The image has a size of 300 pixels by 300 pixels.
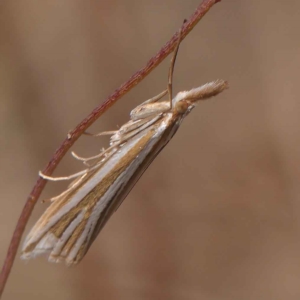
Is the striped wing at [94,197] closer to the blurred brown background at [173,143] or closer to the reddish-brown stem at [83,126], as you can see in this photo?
the reddish-brown stem at [83,126]

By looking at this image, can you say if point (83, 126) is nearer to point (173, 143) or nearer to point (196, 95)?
point (196, 95)

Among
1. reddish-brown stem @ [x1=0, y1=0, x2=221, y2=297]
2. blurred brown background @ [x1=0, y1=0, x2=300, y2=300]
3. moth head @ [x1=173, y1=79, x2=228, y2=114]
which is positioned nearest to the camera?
reddish-brown stem @ [x1=0, y1=0, x2=221, y2=297]

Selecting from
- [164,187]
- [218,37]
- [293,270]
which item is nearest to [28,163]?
[164,187]

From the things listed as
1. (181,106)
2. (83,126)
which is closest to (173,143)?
(181,106)

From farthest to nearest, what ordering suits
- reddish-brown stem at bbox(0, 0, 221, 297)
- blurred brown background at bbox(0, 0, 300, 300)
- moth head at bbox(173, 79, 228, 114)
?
blurred brown background at bbox(0, 0, 300, 300) → moth head at bbox(173, 79, 228, 114) → reddish-brown stem at bbox(0, 0, 221, 297)

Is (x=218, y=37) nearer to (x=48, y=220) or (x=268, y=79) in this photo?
(x=268, y=79)

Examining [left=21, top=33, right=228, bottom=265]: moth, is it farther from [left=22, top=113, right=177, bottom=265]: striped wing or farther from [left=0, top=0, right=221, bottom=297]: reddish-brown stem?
[left=0, top=0, right=221, bottom=297]: reddish-brown stem

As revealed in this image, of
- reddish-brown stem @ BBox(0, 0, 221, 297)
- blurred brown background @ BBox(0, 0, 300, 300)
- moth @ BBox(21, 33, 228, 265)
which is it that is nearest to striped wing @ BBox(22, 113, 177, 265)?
moth @ BBox(21, 33, 228, 265)
